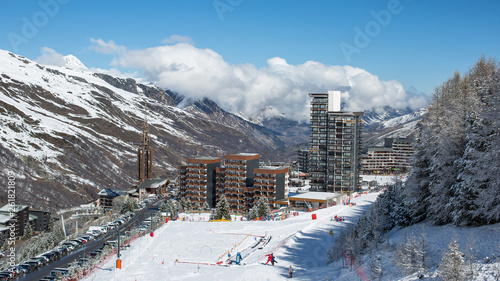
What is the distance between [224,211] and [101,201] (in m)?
76.4

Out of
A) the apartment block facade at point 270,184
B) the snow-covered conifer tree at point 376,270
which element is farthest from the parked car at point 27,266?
the apartment block facade at point 270,184

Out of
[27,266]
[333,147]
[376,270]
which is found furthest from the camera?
[333,147]

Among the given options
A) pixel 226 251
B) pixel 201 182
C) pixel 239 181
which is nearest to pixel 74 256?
pixel 226 251

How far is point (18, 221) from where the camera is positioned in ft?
347

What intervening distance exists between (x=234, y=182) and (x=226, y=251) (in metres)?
60.7

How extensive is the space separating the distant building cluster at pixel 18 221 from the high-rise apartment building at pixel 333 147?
254 ft

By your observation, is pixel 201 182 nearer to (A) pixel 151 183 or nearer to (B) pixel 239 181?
(B) pixel 239 181

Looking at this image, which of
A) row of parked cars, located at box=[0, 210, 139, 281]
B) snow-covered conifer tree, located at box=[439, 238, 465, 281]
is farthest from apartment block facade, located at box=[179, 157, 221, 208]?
snow-covered conifer tree, located at box=[439, 238, 465, 281]

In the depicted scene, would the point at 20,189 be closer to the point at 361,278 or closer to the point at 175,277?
the point at 175,277

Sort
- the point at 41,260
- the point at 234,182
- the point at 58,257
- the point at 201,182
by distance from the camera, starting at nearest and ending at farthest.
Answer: the point at 41,260 → the point at 58,257 → the point at 234,182 → the point at 201,182

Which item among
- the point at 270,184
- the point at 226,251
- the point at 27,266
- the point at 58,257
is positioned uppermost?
the point at 270,184

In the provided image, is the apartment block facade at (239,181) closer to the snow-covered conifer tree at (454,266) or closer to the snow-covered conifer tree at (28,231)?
the snow-covered conifer tree at (28,231)

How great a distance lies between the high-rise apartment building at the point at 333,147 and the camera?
123 metres

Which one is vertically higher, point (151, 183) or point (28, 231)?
point (151, 183)
